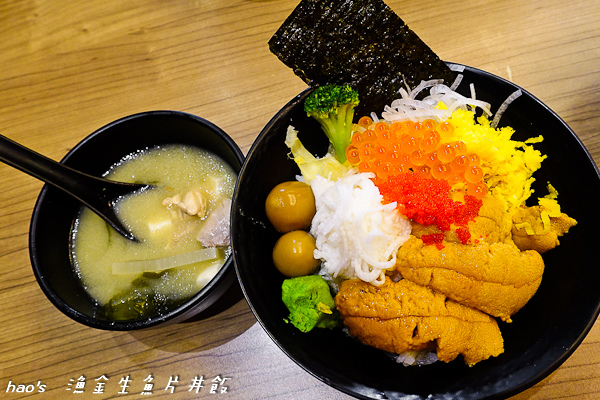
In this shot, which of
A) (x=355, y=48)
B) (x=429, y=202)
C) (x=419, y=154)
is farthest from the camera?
(x=355, y=48)

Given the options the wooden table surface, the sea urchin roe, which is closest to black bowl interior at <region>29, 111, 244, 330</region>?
the wooden table surface

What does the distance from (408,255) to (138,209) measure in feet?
3.83

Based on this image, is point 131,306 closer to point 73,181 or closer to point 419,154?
point 73,181

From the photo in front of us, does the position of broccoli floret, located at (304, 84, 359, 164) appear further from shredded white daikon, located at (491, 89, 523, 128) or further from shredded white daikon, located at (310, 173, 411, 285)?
shredded white daikon, located at (491, 89, 523, 128)

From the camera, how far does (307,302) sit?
1354 millimetres

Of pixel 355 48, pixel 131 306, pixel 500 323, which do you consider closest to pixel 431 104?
pixel 355 48

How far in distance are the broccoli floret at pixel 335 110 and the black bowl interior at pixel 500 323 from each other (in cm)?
7

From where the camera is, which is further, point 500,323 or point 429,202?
point 500,323

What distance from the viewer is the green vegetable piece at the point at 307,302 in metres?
1.35

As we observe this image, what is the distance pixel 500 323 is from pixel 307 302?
2.36 feet

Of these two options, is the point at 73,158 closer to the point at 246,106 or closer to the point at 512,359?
the point at 246,106

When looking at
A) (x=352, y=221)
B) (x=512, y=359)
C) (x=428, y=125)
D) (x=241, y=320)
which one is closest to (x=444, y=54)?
(x=428, y=125)

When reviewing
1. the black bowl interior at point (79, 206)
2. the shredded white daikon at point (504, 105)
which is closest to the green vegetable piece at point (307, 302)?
the black bowl interior at point (79, 206)

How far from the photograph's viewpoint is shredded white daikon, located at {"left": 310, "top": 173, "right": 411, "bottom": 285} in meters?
1.35
